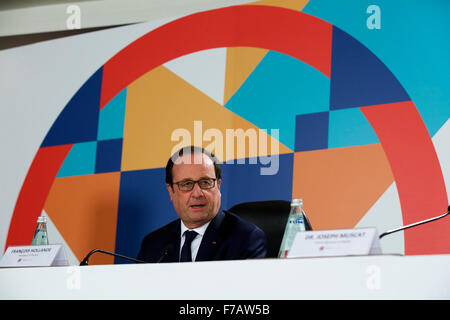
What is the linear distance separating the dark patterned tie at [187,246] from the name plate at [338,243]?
121 centimetres

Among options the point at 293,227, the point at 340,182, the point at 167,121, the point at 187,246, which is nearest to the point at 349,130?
the point at 340,182

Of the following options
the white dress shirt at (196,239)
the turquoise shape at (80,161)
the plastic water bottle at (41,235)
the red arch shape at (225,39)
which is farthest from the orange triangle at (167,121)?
the plastic water bottle at (41,235)

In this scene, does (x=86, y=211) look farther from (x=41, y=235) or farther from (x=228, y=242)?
(x=41, y=235)

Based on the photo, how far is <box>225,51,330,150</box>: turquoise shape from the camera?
112 inches

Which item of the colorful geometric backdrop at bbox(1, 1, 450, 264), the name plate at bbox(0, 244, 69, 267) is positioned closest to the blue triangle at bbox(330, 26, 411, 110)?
the colorful geometric backdrop at bbox(1, 1, 450, 264)

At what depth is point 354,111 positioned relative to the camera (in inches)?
108

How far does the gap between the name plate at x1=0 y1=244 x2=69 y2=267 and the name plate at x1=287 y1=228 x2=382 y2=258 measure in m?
0.73

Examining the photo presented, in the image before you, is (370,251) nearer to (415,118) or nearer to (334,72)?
(415,118)

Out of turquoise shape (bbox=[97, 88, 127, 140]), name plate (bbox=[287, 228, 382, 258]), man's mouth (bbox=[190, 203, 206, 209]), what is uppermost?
turquoise shape (bbox=[97, 88, 127, 140])

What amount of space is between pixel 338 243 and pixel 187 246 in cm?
135

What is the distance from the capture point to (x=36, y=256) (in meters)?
1.73

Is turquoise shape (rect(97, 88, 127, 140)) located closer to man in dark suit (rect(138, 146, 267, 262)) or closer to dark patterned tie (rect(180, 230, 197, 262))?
man in dark suit (rect(138, 146, 267, 262))
